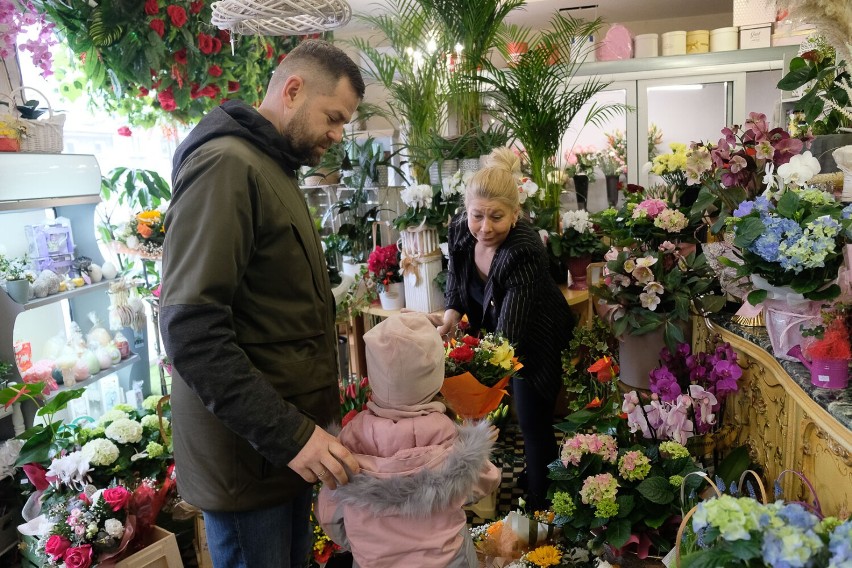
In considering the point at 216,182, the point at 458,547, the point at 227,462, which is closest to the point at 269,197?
the point at 216,182

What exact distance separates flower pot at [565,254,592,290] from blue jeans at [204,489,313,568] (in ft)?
7.32

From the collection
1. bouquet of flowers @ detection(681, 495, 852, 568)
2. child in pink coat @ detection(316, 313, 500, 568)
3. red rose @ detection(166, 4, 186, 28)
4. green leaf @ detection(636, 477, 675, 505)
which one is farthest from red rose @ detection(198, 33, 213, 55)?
bouquet of flowers @ detection(681, 495, 852, 568)

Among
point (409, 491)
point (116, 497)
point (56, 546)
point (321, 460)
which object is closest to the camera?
point (321, 460)

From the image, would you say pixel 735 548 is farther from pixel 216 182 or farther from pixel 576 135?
pixel 576 135

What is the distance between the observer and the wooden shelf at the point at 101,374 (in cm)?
256

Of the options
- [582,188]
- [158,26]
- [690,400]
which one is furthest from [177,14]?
[582,188]

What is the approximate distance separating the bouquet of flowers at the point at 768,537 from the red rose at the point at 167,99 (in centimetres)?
324

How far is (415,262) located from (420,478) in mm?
1867

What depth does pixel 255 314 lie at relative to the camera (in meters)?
1.31

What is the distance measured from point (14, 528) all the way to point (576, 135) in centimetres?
444

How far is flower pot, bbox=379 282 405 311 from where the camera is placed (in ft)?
10.9

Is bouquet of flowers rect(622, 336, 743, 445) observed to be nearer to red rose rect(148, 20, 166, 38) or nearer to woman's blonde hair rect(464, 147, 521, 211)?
woman's blonde hair rect(464, 147, 521, 211)

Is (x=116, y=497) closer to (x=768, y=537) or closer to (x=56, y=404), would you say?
(x=56, y=404)

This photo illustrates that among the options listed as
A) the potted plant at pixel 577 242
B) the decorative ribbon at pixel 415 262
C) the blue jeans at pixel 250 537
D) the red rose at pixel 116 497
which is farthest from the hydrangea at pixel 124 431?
the potted plant at pixel 577 242
